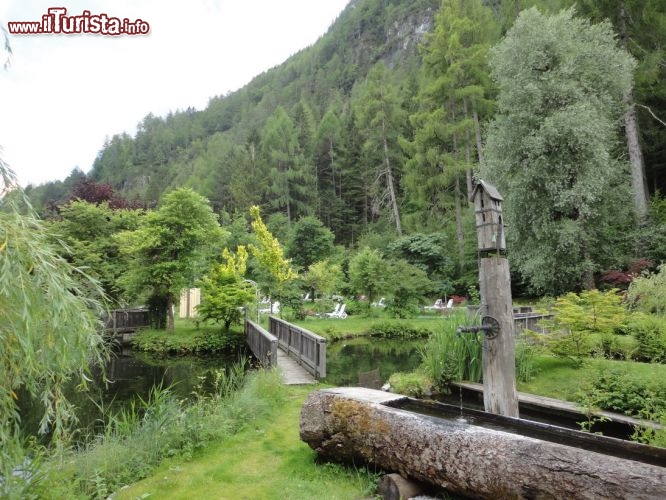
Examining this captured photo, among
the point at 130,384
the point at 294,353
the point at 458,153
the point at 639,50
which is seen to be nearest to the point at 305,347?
the point at 294,353

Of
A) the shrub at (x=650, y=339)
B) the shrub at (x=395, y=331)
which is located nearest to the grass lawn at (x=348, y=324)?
the shrub at (x=395, y=331)

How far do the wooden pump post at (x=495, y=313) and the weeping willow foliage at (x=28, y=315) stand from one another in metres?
3.78

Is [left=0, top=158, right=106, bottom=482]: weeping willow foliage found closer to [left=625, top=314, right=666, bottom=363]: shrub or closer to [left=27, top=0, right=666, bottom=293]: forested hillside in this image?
[left=27, top=0, right=666, bottom=293]: forested hillside

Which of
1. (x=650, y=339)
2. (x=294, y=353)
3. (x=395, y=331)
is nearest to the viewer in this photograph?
(x=650, y=339)

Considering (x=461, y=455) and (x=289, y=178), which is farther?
(x=289, y=178)

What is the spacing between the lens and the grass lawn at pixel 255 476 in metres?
3.42

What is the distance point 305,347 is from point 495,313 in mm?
5318

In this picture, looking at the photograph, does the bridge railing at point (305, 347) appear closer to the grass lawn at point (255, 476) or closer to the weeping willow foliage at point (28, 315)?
the grass lawn at point (255, 476)

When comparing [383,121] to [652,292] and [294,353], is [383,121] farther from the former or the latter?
[294,353]

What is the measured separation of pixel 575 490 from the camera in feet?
7.27

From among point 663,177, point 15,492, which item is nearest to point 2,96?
point 15,492

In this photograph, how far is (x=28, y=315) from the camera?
2.24 metres

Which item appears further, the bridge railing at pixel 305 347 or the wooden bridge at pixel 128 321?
the wooden bridge at pixel 128 321

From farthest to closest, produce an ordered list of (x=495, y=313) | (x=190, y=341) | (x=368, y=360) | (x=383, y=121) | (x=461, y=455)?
(x=383, y=121)
(x=190, y=341)
(x=368, y=360)
(x=495, y=313)
(x=461, y=455)
